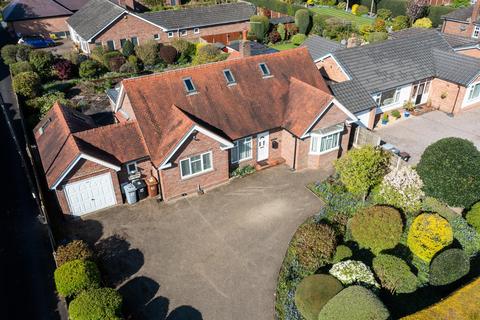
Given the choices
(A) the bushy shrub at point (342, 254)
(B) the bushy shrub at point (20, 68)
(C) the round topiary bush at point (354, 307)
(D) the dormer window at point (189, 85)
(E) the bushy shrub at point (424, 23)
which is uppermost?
(D) the dormer window at point (189, 85)

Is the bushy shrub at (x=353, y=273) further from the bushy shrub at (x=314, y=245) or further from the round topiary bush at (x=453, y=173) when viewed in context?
the round topiary bush at (x=453, y=173)

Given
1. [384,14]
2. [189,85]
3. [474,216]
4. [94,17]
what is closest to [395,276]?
[474,216]

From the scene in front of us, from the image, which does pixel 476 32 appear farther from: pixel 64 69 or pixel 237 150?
pixel 64 69

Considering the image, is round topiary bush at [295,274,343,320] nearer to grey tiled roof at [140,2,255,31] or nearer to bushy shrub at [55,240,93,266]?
bushy shrub at [55,240,93,266]

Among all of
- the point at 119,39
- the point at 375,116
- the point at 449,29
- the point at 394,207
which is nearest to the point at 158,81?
the point at 394,207

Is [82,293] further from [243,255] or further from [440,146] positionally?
[440,146]

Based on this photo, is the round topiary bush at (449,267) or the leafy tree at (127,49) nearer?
the round topiary bush at (449,267)

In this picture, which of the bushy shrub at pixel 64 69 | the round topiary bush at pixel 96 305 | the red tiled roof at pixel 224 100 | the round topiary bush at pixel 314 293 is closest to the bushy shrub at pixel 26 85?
the bushy shrub at pixel 64 69
